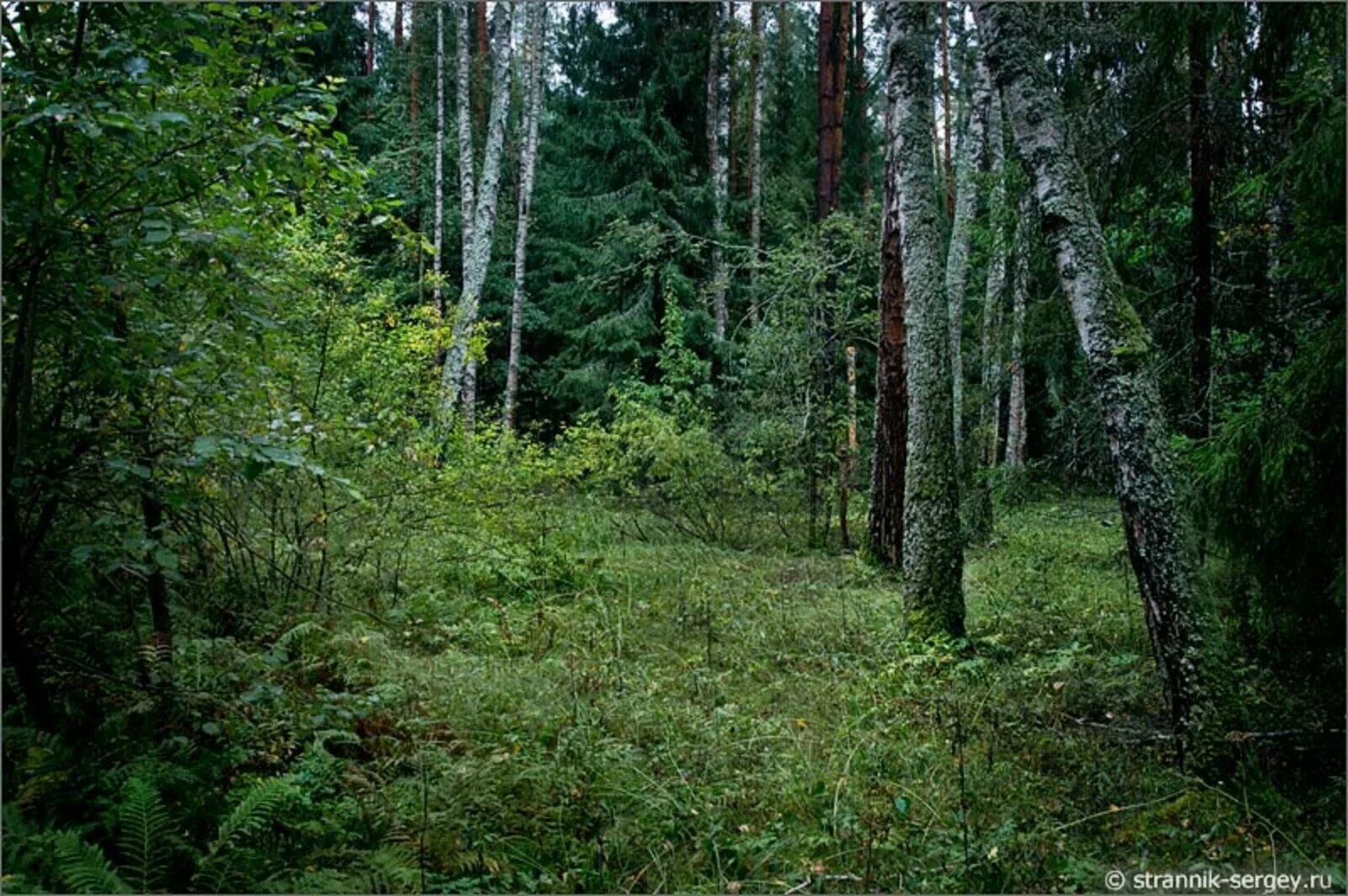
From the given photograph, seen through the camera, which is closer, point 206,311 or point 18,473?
point 18,473

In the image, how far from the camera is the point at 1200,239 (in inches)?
243

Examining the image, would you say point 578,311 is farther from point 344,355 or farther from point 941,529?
point 941,529

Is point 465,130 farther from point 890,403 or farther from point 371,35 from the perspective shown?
point 371,35

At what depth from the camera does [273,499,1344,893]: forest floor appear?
10.6 ft

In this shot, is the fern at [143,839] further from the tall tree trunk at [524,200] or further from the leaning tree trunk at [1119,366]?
the tall tree trunk at [524,200]

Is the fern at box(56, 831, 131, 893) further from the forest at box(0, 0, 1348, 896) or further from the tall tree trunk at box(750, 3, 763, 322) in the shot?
the tall tree trunk at box(750, 3, 763, 322)

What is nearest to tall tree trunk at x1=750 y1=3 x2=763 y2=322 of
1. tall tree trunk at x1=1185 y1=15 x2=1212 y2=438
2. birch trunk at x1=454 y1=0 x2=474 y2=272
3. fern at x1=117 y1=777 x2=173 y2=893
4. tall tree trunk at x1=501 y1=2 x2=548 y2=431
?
tall tree trunk at x1=501 y1=2 x2=548 y2=431

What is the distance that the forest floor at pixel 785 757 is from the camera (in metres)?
3.24

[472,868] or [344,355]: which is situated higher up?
[344,355]

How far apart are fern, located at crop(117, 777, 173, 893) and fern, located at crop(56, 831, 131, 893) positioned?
151mm

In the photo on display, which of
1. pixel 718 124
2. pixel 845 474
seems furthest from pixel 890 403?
pixel 718 124

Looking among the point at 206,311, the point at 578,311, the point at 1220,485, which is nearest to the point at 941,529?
the point at 1220,485

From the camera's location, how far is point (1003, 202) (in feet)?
25.3

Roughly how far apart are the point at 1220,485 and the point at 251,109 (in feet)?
15.7
